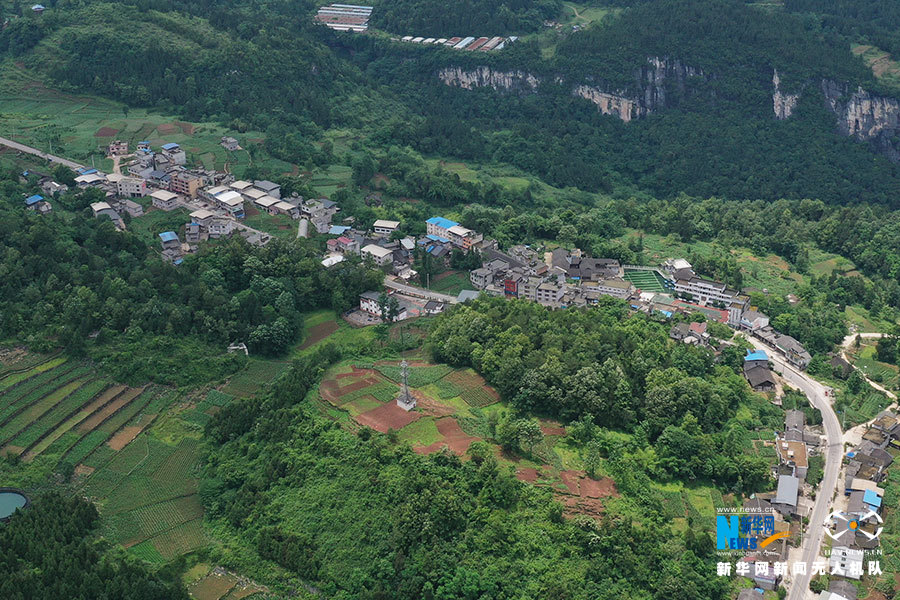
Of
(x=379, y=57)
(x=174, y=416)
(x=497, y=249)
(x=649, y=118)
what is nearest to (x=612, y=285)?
(x=497, y=249)

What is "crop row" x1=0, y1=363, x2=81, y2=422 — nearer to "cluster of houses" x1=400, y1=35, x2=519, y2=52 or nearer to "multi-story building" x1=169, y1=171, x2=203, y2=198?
"multi-story building" x1=169, y1=171, x2=203, y2=198

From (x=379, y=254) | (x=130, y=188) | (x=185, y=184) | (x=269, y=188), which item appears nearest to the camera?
(x=379, y=254)

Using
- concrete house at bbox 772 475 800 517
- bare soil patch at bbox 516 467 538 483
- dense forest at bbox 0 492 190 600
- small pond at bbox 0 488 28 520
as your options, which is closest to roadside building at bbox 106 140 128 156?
small pond at bbox 0 488 28 520

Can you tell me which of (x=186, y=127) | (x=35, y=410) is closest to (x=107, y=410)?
(x=35, y=410)

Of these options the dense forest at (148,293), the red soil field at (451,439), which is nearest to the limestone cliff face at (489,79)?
the dense forest at (148,293)

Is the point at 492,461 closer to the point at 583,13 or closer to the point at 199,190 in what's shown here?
the point at 199,190

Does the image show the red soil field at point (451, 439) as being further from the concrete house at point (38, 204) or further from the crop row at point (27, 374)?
the concrete house at point (38, 204)

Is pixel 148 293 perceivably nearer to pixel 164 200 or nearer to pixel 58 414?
pixel 58 414
